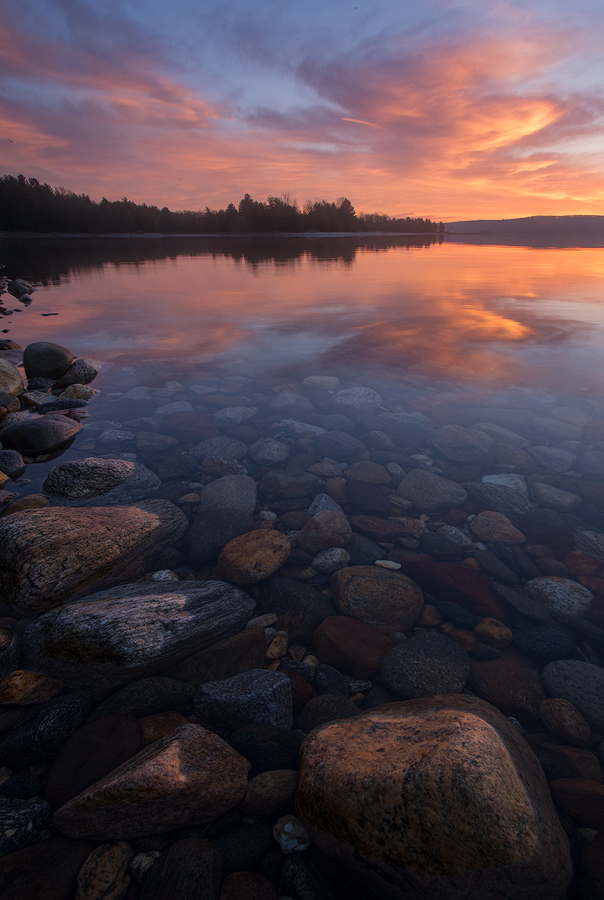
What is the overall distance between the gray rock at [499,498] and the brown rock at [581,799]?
3559 mm

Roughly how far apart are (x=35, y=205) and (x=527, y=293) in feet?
476

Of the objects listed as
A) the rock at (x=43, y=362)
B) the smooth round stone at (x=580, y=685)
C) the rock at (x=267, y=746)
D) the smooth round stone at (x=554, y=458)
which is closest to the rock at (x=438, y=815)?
the rock at (x=267, y=746)

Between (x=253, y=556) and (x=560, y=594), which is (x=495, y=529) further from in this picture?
(x=253, y=556)

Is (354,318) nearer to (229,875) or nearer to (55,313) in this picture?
(55,313)

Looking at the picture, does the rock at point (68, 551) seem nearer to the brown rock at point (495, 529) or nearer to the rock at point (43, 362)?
the brown rock at point (495, 529)

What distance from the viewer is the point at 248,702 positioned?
338cm

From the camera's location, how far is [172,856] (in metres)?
2.49

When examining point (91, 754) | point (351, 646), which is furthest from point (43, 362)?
point (351, 646)

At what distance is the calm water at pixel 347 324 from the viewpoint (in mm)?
12602

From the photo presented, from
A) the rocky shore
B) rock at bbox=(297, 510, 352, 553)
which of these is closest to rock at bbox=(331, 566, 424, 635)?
the rocky shore

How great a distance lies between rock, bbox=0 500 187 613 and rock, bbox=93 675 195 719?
1331mm

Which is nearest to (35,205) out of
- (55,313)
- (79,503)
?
(55,313)

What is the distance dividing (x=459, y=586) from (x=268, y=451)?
13.8 ft

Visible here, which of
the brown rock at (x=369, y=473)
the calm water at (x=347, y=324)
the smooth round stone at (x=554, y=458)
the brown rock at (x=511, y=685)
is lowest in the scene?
the brown rock at (x=511, y=685)
